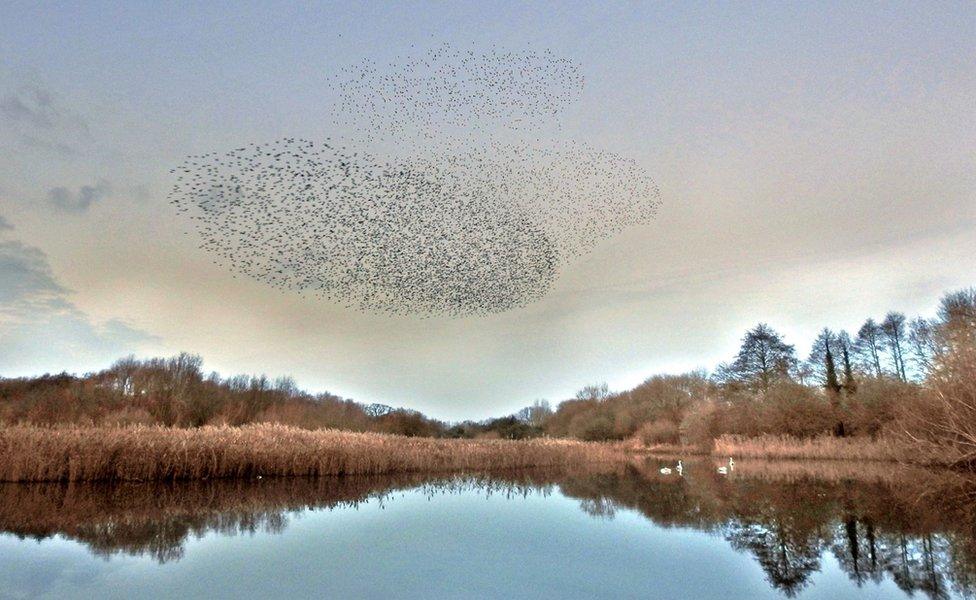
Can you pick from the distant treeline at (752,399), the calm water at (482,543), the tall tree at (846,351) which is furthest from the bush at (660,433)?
the calm water at (482,543)

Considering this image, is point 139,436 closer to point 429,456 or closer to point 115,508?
point 115,508

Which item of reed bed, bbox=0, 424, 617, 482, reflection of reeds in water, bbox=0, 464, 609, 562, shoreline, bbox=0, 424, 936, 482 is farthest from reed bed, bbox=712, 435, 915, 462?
reed bed, bbox=0, 424, 617, 482

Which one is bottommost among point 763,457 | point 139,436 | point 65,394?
point 763,457

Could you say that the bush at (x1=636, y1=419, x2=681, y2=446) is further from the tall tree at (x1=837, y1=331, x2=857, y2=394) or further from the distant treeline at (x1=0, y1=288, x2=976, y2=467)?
the tall tree at (x1=837, y1=331, x2=857, y2=394)

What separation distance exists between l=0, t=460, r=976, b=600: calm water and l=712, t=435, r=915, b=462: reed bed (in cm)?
1140

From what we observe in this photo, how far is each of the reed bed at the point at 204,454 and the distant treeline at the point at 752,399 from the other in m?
5.70

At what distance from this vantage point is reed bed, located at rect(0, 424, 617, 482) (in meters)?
16.5

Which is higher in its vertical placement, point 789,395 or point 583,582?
point 789,395

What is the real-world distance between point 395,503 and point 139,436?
9.18 m

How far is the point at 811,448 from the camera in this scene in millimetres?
31250

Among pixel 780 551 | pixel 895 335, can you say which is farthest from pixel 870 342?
pixel 780 551

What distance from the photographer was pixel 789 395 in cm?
3500

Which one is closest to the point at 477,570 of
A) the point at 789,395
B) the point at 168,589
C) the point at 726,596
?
the point at 726,596

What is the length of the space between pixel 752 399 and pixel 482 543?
34.7 metres
